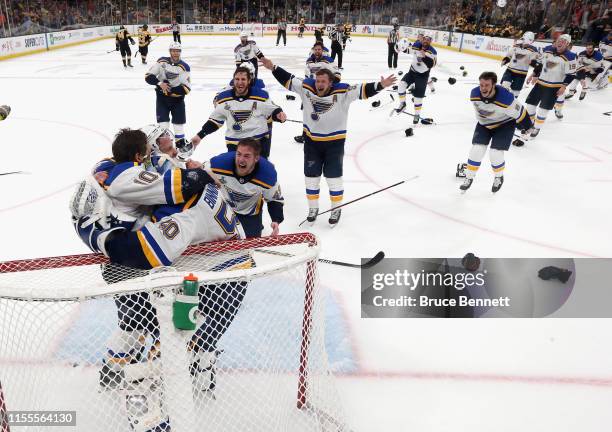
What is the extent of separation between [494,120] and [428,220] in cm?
130

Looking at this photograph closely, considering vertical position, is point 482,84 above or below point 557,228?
above

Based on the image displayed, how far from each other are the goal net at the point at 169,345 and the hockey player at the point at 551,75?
6.25 meters

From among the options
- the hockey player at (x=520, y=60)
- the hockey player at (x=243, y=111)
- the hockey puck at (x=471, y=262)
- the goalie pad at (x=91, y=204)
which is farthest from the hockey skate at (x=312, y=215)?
A: the hockey player at (x=520, y=60)

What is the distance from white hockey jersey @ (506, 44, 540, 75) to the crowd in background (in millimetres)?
6195

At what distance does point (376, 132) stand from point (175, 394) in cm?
635

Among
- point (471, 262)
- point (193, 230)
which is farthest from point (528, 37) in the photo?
point (193, 230)

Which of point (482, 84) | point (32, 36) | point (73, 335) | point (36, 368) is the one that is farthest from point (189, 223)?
point (32, 36)

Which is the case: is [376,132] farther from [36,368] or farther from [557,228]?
[36,368]

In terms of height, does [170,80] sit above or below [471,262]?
above

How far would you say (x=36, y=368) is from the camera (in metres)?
1.87

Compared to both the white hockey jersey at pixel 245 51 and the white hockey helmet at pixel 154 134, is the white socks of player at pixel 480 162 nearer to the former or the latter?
the white hockey helmet at pixel 154 134

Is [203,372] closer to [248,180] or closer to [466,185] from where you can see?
[248,180]

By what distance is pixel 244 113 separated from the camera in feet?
13.3

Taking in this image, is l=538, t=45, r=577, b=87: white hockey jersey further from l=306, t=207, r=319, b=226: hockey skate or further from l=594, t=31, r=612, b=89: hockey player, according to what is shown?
l=306, t=207, r=319, b=226: hockey skate
